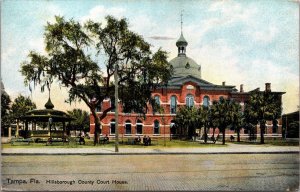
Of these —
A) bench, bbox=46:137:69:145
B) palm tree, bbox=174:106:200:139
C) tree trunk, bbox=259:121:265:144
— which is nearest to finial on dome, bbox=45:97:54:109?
bench, bbox=46:137:69:145

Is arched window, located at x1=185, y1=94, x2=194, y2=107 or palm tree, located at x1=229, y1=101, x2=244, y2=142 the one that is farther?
arched window, located at x1=185, y1=94, x2=194, y2=107

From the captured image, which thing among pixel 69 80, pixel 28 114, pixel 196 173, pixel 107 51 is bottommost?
pixel 196 173

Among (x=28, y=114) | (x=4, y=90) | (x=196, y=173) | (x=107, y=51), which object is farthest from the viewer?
(x=107, y=51)

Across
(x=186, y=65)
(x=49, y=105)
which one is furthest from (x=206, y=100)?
(x=49, y=105)

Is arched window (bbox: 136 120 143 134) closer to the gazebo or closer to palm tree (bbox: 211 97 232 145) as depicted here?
palm tree (bbox: 211 97 232 145)

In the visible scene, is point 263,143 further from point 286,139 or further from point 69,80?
point 69,80

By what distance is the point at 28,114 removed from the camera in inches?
824

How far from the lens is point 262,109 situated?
26.5 m

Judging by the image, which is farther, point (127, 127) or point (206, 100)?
point (206, 100)

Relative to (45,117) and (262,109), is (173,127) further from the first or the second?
(45,117)

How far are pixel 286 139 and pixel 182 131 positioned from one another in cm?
1313

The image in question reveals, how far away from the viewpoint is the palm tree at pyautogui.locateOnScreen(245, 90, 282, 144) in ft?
77.1

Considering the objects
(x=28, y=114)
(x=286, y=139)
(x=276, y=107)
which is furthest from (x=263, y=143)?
(x=28, y=114)

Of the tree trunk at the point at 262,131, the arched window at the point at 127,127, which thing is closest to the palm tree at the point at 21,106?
the tree trunk at the point at 262,131
